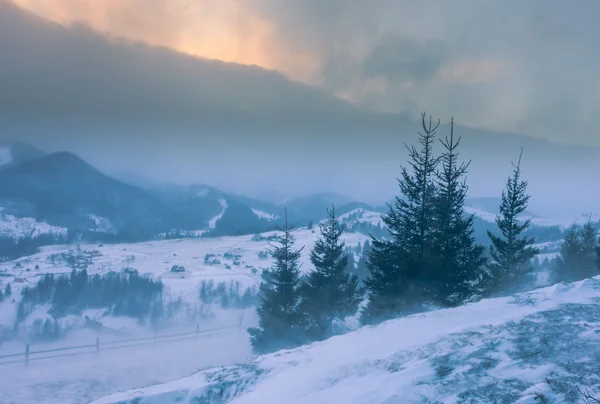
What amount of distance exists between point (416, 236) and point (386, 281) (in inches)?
96.8

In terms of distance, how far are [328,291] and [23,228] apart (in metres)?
98.4

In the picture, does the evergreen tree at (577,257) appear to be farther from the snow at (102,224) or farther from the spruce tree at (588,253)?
the snow at (102,224)

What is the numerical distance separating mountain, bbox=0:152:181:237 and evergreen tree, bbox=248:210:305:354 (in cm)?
9180

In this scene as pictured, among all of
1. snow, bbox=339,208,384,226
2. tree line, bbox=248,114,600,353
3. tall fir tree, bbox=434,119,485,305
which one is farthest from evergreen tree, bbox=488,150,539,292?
snow, bbox=339,208,384,226

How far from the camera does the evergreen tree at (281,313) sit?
21.0 m

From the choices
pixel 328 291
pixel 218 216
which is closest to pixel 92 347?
pixel 328 291

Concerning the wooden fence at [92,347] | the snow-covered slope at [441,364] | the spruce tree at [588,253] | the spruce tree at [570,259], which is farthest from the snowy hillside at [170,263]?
the snow-covered slope at [441,364]

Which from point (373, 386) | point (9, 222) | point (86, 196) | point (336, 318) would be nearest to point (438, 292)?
point (336, 318)

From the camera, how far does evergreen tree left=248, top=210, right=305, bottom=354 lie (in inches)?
826

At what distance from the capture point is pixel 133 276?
161 feet

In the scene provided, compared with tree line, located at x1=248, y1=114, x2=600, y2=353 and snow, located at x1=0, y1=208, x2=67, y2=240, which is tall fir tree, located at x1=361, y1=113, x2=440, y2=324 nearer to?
tree line, located at x1=248, y1=114, x2=600, y2=353

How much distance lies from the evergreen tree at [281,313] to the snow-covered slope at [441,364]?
11.6m

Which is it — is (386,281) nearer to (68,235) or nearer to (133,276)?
(133,276)

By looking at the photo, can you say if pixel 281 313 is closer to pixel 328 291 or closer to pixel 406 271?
pixel 328 291
